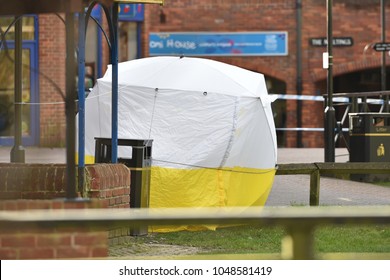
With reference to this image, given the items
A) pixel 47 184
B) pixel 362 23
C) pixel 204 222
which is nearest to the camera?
pixel 204 222

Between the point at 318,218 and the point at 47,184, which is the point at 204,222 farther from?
the point at 47,184

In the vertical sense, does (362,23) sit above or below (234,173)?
above

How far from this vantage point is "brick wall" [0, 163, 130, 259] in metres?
4.86

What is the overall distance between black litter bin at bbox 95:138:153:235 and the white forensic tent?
47 cm

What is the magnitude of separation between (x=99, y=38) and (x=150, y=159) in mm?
17576

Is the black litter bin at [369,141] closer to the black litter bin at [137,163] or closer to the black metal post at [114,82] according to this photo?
the black litter bin at [137,163]

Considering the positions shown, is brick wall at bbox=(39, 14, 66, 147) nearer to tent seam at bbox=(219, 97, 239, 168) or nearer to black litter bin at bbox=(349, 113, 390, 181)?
black litter bin at bbox=(349, 113, 390, 181)

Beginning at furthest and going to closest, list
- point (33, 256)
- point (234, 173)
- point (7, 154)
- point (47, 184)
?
point (7, 154) → point (234, 173) → point (47, 184) → point (33, 256)

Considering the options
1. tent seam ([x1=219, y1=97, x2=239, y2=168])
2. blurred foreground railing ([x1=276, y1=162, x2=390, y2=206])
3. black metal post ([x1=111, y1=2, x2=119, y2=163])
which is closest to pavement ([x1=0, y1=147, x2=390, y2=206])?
blurred foreground railing ([x1=276, y1=162, x2=390, y2=206])

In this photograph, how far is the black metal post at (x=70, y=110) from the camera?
498cm

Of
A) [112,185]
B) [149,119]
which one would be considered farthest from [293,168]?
[112,185]

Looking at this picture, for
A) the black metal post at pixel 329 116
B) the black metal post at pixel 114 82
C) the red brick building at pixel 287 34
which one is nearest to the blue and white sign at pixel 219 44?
the red brick building at pixel 287 34

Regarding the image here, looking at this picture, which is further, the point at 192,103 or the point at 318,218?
the point at 192,103

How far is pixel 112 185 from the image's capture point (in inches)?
404
